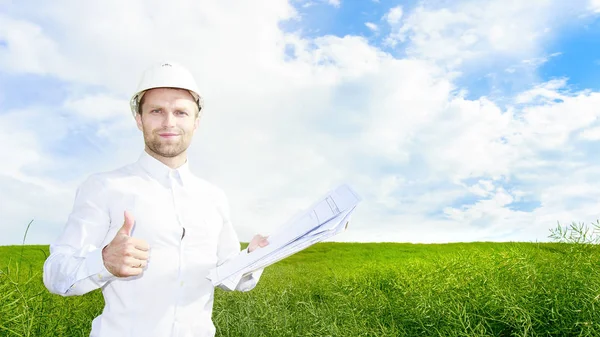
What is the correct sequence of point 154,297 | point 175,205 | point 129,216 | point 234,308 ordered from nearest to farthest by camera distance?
point 129,216 < point 154,297 < point 175,205 < point 234,308

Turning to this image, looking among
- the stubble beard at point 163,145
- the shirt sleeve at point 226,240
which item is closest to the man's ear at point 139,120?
the stubble beard at point 163,145

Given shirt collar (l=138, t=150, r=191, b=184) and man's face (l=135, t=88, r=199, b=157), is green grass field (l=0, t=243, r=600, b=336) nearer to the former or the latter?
shirt collar (l=138, t=150, r=191, b=184)

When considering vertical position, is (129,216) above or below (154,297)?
above

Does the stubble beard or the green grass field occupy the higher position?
the stubble beard

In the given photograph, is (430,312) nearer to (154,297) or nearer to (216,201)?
(216,201)

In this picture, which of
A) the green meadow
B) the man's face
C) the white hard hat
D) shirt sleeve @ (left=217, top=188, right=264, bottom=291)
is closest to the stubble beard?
the man's face

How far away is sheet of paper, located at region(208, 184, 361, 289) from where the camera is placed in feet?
7.29

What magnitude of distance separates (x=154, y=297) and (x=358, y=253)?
1494 centimetres

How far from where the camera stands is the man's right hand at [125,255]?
2092 millimetres

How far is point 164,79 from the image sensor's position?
9.18 ft

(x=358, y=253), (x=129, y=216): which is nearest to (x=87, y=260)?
(x=129, y=216)

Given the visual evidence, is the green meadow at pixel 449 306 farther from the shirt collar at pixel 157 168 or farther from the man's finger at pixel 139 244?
the man's finger at pixel 139 244

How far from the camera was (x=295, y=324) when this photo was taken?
521 centimetres

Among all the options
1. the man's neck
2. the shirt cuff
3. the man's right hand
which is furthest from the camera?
the man's neck
